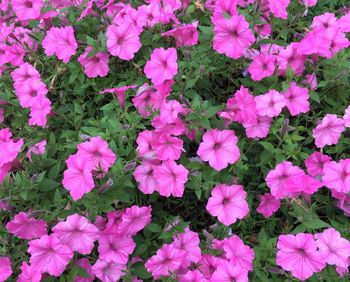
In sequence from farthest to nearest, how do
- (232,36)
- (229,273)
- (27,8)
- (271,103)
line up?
(27,8), (232,36), (271,103), (229,273)

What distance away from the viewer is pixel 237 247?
5.82 feet

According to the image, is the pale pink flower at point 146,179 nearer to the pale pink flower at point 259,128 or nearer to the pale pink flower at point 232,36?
the pale pink flower at point 259,128

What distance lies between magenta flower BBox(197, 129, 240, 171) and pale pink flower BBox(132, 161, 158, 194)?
21cm

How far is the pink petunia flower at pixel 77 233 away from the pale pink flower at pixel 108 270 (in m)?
0.11

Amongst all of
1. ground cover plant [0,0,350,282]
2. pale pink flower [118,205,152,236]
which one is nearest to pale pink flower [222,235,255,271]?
ground cover plant [0,0,350,282]

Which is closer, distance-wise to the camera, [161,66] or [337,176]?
[337,176]

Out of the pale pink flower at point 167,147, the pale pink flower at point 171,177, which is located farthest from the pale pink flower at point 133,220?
the pale pink flower at point 167,147

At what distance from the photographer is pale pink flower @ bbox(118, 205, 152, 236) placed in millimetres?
1793

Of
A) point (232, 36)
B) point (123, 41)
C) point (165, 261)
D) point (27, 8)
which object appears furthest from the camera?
point (27, 8)

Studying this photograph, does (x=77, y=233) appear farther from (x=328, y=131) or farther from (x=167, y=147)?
(x=328, y=131)

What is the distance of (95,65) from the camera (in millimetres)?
2262

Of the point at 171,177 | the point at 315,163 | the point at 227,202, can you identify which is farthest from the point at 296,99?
the point at 171,177

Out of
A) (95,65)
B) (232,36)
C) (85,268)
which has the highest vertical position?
(232,36)

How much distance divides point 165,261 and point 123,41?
1096 mm
